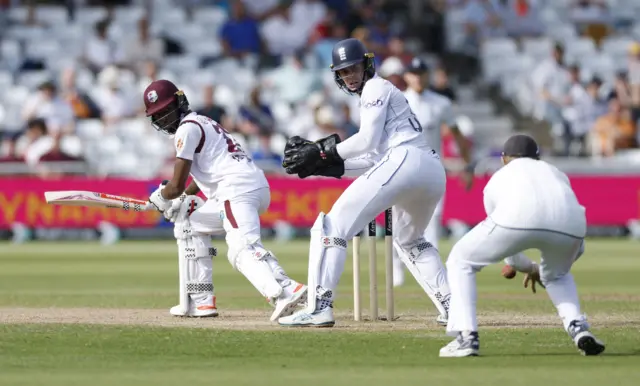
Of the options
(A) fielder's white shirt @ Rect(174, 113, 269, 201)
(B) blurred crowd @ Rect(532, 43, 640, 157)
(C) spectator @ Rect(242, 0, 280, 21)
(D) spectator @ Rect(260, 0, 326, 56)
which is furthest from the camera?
(C) spectator @ Rect(242, 0, 280, 21)

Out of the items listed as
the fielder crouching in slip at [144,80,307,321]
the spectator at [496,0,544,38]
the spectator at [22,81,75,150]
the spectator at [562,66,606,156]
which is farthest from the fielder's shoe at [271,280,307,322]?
the spectator at [496,0,544,38]

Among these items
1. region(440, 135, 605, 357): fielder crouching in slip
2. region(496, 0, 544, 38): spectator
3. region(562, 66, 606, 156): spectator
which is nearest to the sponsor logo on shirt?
region(440, 135, 605, 357): fielder crouching in slip

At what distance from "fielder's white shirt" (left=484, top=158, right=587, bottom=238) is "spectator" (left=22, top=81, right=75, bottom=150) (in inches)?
573

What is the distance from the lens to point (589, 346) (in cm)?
782

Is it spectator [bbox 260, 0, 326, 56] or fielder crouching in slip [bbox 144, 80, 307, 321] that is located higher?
spectator [bbox 260, 0, 326, 56]

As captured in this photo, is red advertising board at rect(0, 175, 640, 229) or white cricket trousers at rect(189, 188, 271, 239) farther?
red advertising board at rect(0, 175, 640, 229)

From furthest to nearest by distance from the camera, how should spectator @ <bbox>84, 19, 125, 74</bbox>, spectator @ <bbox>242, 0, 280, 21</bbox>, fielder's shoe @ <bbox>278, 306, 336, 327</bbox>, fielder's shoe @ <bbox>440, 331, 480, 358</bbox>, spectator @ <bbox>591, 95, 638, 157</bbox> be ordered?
spectator @ <bbox>242, 0, 280, 21</bbox> < spectator @ <bbox>84, 19, 125, 74</bbox> < spectator @ <bbox>591, 95, 638, 157</bbox> < fielder's shoe @ <bbox>278, 306, 336, 327</bbox> < fielder's shoe @ <bbox>440, 331, 480, 358</bbox>

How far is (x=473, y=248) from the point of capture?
25.2 ft

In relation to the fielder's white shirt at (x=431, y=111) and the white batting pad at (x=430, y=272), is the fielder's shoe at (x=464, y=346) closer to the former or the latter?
→ the white batting pad at (x=430, y=272)

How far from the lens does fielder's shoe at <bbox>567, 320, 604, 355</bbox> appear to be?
7.80m

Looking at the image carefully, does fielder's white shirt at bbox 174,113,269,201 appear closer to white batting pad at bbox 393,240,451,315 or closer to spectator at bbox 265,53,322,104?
white batting pad at bbox 393,240,451,315

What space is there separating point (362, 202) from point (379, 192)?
0.43ft

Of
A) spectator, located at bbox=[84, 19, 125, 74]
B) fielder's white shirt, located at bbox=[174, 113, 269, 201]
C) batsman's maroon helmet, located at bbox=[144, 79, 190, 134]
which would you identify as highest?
spectator, located at bbox=[84, 19, 125, 74]

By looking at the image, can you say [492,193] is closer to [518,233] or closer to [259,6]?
[518,233]
